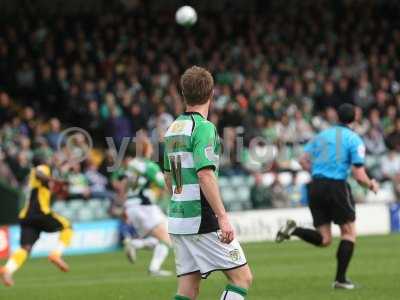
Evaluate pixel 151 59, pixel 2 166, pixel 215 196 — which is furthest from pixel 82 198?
pixel 215 196

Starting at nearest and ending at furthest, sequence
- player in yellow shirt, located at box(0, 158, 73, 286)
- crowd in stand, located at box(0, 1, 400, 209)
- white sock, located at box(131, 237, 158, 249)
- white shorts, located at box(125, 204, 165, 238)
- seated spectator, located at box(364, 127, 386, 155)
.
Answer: player in yellow shirt, located at box(0, 158, 73, 286) → white shorts, located at box(125, 204, 165, 238) → white sock, located at box(131, 237, 158, 249) → crowd in stand, located at box(0, 1, 400, 209) → seated spectator, located at box(364, 127, 386, 155)

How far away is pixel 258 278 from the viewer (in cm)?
1361

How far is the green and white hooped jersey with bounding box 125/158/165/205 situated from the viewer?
15320 mm

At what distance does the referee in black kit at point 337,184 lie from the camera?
456 inches

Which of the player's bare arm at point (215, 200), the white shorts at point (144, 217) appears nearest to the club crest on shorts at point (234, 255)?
the player's bare arm at point (215, 200)

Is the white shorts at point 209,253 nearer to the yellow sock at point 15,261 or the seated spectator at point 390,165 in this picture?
the yellow sock at point 15,261

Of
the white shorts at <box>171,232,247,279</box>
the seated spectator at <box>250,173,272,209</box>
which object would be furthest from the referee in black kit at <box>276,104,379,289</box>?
the seated spectator at <box>250,173,272,209</box>

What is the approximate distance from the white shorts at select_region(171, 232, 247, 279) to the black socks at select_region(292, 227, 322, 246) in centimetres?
486

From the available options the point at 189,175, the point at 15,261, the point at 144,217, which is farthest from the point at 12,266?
the point at 189,175

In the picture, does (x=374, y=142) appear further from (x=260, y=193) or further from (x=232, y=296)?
(x=232, y=296)

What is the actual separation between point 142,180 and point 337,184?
14.8 ft

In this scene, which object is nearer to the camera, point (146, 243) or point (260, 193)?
point (146, 243)

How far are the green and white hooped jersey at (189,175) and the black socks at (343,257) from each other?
4.39 metres

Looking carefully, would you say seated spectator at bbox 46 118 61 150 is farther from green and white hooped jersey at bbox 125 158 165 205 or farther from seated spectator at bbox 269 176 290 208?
green and white hooped jersey at bbox 125 158 165 205
